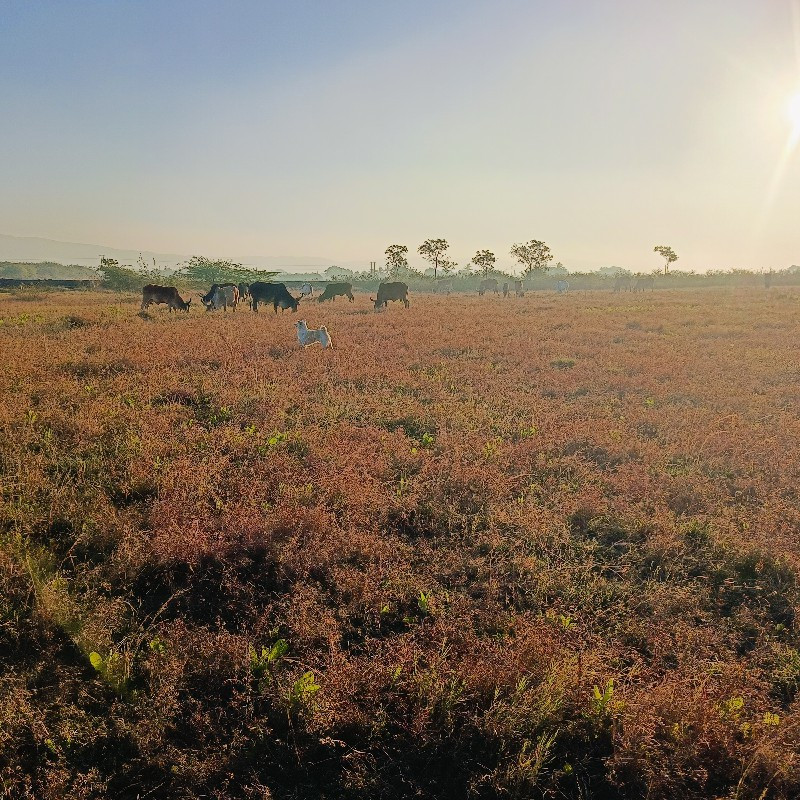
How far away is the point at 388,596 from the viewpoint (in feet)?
14.0

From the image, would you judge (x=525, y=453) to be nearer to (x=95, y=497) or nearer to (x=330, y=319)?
(x=95, y=497)

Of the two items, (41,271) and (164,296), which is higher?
(41,271)

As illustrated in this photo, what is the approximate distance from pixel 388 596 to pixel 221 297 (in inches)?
914

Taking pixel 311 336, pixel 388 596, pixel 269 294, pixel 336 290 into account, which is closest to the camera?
pixel 388 596

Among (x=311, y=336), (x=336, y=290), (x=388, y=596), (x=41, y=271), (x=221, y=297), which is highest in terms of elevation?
→ (x=41, y=271)

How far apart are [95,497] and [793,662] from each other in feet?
21.8

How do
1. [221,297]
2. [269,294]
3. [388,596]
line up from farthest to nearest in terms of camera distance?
1. [221,297]
2. [269,294]
3. [388,596]

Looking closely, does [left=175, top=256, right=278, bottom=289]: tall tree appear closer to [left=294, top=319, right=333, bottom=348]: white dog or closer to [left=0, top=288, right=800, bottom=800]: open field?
[left=294, top=319, right=333, bottom=348]: white dog

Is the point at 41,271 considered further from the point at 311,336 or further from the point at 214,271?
the point at 311,336

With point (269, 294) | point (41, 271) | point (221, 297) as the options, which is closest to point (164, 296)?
point (221, 297)

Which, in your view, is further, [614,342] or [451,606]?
[614,342]

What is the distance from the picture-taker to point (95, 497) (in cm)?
524

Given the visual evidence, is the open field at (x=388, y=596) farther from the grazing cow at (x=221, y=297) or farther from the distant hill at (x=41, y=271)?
the distant hill at (x=41, y=271)

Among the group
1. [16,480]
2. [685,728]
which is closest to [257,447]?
[16,480]
